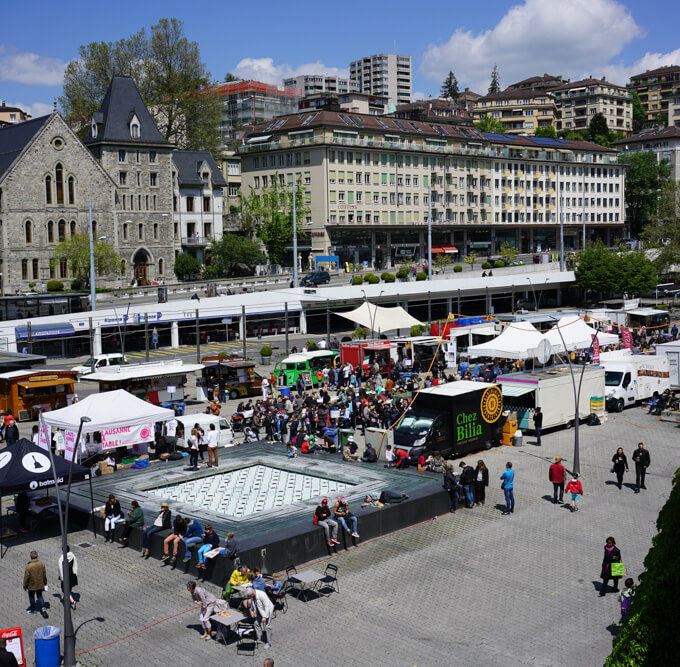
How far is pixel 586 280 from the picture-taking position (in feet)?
254

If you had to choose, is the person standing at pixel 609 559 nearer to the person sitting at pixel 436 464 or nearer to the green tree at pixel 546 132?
the person sitting at pixel 436 464

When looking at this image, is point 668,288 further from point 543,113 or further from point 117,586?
point 543,113

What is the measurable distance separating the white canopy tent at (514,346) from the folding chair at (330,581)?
20075 mm

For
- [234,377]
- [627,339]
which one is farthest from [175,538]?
[627,339]

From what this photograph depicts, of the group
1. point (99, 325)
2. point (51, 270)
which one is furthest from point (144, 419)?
point (51, 270)

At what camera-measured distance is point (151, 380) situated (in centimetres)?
3606

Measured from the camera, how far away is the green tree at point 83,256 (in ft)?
232

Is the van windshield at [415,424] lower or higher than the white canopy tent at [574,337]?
lower

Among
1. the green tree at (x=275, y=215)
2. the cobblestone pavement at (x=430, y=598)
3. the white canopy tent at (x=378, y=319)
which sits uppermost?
the green tree at (x=275, y=215)

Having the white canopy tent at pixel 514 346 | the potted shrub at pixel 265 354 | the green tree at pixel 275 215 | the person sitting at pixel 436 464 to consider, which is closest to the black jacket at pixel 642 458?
the person sitting at pixel 436 464

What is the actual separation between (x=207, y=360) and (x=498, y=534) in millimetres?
25032

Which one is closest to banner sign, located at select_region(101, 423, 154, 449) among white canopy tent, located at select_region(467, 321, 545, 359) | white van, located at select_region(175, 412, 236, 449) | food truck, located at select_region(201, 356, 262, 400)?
white van, located at select_region(175, 412, 236, 449)

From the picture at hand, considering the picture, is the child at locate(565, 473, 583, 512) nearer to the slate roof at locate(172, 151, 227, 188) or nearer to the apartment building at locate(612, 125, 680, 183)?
the slate roof at locate(172, 151, 227, 188)

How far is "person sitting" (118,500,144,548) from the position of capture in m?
20.5
